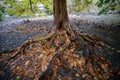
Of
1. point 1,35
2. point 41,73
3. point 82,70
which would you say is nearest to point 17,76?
point 41,73

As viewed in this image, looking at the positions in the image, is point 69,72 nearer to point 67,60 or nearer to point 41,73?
point 67,60

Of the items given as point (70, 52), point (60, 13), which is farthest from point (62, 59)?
point (60, 13)

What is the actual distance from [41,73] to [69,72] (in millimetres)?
716

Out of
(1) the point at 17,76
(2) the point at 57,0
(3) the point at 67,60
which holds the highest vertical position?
(2) the point at 57,0

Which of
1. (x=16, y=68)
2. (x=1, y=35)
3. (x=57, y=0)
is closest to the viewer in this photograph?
(x=16, y=68)

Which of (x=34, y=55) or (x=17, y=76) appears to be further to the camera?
(x=34, y=55)

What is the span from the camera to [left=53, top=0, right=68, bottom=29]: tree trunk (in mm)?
5574

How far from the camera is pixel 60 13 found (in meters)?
5.68

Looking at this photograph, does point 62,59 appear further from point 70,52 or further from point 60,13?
point 60,13

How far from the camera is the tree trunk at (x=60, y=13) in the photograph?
5.57 meters

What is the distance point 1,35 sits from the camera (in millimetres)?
8172

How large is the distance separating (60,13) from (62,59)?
5.05 feet

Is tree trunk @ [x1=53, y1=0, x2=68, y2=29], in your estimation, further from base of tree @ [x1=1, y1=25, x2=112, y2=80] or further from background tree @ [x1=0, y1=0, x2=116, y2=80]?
base of tree @ [x1=1, y1=25, x2=112, y2=80]

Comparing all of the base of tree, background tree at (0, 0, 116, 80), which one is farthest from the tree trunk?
the base of tree
